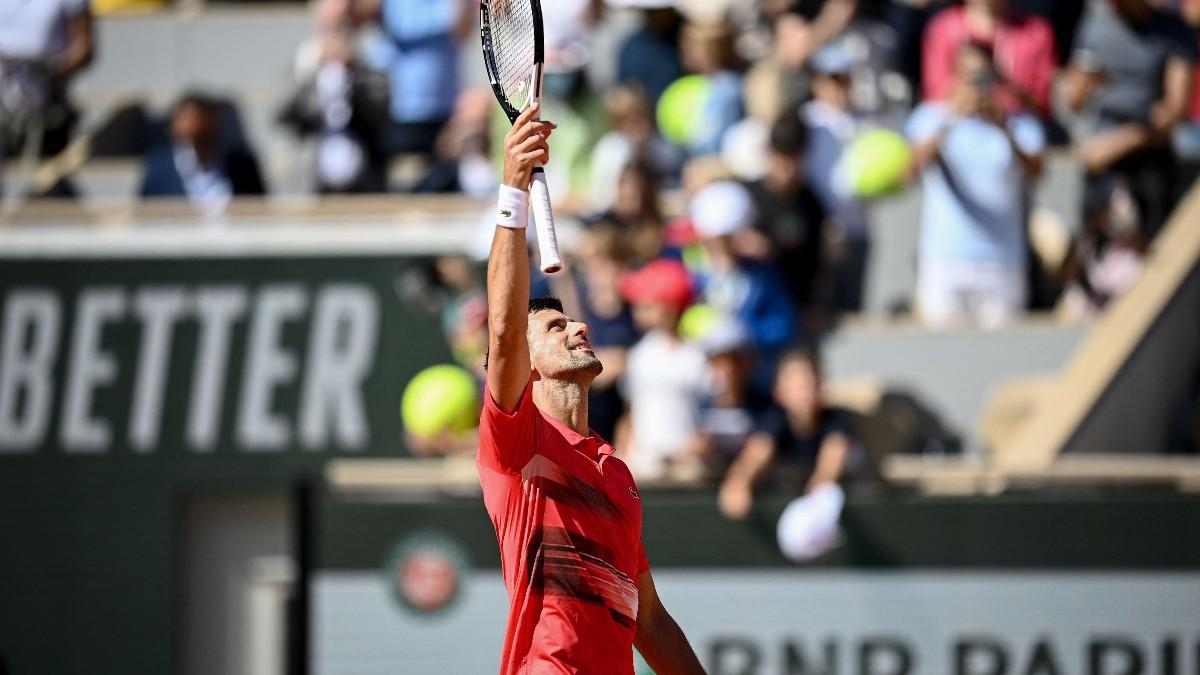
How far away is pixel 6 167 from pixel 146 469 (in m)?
2.25

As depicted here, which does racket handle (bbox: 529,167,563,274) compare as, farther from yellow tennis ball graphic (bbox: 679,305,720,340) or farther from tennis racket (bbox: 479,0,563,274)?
yellow tennis ball graphic (bbox: 679,305,720,340)

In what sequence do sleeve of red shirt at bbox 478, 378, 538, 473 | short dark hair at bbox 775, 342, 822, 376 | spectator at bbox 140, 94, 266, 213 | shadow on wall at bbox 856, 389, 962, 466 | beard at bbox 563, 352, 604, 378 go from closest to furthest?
sleeve of red shirt at bbox 478, 378, 538, 473 < beard at bbox 563, 352, 604, 378 < short dark hair at bbox 775, 342, 822, 376 < shadow on wall at bbox 856, 389, 962, 466 < spectator at bbox 140, 94, 266, 213

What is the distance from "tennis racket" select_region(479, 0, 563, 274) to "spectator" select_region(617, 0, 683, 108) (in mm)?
4945

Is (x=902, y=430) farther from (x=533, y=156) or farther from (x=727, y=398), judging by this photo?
(x=533, y=156)

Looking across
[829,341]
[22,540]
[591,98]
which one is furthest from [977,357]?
[22,540]

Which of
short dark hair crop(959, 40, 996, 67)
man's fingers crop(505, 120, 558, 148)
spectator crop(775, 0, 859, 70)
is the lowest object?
man's fingers crop(505, 120, 558, 148)

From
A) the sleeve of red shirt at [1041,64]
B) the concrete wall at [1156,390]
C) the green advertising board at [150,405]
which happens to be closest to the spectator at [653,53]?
the green advertising board at [150,405]

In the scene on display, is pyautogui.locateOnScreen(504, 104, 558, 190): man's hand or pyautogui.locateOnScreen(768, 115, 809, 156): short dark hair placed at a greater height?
pyautogui.locateOnScreen(768, 115, 809, 156): short dark hair

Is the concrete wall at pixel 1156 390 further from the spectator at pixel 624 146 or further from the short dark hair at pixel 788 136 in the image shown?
the spectator at pixel 624 146

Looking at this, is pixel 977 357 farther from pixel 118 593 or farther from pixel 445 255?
pixel 118 593

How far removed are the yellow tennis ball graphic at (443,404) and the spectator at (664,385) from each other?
837 millimetres

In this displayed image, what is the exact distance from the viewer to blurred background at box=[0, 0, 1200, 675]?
27.4 ft

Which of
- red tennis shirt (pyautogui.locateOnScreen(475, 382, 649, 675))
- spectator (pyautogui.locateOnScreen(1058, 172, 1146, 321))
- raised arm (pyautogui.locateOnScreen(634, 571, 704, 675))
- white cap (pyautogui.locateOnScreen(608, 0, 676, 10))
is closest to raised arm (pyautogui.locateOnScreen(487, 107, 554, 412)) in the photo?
red tennis shirt (pyautogui.locateOnScreen(475, 382, 649, 675))

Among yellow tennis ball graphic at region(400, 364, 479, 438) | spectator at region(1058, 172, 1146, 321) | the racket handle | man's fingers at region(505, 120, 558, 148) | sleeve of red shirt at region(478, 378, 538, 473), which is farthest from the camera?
spectator at region(1058, 172, 1146, 321)
